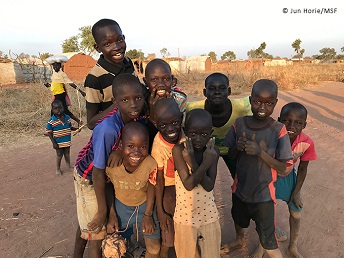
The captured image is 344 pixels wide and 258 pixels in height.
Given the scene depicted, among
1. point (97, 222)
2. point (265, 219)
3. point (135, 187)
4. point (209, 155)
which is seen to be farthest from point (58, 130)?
point (265, 219)

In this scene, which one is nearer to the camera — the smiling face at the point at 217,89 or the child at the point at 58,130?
the smiling face at the point at 217,89

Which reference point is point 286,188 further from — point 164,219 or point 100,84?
point 100,84

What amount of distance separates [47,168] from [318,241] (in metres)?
4.31

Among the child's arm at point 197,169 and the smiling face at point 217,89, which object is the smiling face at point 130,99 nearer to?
the child's arm at point 197,169

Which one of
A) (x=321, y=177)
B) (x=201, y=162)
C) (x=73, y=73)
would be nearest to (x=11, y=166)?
(x=201, y=162)

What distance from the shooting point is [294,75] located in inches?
682

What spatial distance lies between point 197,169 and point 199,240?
0.55 metres

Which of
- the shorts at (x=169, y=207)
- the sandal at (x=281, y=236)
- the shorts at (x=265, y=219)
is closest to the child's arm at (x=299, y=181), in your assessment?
the shorts at (x=265, y=219)

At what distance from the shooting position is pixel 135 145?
1873 millimetres

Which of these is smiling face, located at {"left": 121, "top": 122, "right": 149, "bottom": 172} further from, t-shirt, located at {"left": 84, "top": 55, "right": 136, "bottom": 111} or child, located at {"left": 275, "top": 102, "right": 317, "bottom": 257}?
child, located at {"left": 275, "top": 102, "right": 317, "bottom": 257}

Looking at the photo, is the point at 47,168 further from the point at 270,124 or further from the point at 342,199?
the point at 342,199

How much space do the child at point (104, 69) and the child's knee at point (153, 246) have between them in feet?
3.12

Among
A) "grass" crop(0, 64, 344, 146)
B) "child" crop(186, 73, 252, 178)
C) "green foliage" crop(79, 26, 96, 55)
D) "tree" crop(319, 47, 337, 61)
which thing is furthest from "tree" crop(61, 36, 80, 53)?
"tree" crop(319, 47, 337, 61)

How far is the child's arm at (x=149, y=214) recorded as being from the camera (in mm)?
2014
